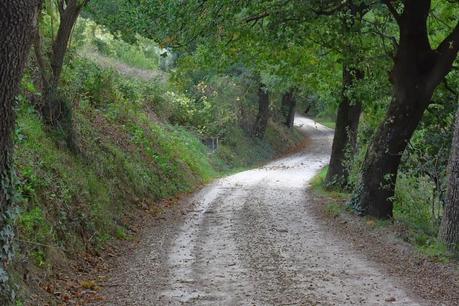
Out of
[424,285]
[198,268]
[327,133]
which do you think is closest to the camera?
[424,285]

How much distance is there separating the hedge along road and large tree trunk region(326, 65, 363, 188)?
11.8 feet

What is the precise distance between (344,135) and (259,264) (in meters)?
10.3

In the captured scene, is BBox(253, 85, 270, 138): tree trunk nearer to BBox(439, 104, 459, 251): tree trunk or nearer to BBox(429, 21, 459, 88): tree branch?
BBox(429, 21, 459, 88): tree branch

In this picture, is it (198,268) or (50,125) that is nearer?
(198,268)

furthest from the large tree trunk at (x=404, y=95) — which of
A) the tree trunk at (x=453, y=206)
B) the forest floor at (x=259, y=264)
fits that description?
the tree trunk at (x=453, y=206)

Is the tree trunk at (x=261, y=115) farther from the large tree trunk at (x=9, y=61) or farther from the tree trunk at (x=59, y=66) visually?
the large tree trunk at (x=9, y=61)

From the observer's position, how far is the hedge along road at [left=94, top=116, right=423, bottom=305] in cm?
761

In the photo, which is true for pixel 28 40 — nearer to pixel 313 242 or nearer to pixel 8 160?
pixel 8 160

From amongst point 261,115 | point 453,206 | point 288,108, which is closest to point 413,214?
point 453,206

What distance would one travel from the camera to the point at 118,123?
18531 mm

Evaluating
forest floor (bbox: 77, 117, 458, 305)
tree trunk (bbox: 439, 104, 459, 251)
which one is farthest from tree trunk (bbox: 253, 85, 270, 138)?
tree trunk (bbox: 439, 104, 459, 251)

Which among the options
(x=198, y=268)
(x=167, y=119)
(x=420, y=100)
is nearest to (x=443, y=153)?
(x=420, y=100)

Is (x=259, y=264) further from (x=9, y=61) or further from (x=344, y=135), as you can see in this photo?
(x=344, y=135)

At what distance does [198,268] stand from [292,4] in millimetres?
6584
